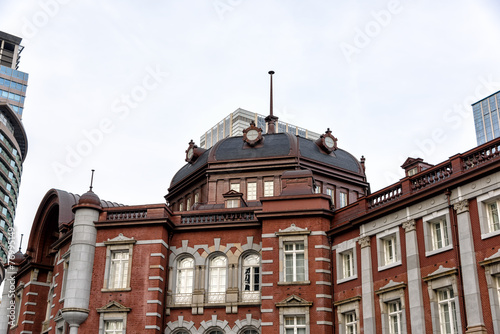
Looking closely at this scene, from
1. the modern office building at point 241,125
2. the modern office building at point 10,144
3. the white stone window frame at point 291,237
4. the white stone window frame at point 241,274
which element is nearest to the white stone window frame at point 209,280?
the white stone window frame at point 241,274

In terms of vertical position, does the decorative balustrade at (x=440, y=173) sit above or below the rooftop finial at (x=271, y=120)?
below

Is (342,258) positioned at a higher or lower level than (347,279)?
higher

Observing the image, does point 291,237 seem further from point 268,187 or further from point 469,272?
point 469,272

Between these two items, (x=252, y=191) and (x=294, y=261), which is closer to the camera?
(x=294, y=261)

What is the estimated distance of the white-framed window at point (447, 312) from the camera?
86.9ft

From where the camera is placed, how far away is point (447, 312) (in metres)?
26.9

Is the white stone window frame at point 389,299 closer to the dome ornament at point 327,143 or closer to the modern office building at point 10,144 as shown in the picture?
the dome ornament at point 327,143

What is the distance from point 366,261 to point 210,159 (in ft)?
52.0

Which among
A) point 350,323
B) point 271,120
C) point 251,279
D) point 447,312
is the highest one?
point 271,120

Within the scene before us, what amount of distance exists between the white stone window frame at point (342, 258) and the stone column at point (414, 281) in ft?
11.3

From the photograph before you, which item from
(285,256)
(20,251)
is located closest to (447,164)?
(285,256)

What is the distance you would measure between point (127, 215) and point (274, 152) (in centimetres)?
1182

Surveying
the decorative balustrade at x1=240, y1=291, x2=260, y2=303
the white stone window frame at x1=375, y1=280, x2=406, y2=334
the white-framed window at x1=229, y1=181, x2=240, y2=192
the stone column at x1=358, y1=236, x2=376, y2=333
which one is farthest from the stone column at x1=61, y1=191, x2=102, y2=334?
the white stone window frame at x1=375, y1=280, x2=406, y2=334

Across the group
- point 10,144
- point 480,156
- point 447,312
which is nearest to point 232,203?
point 447,312
